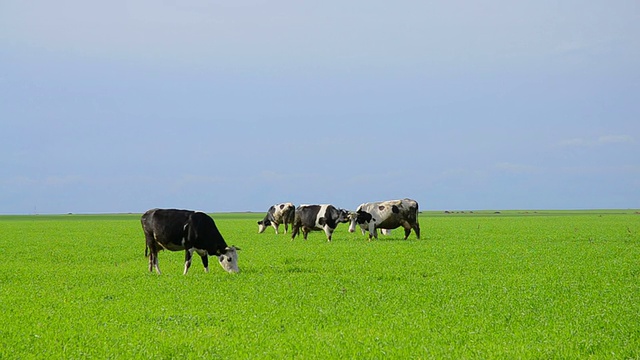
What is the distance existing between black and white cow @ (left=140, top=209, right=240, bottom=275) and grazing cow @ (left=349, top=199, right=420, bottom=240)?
1557cm

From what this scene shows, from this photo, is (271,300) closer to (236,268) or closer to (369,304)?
(369,304)

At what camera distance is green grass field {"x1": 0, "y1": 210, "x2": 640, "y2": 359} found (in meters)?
10.4

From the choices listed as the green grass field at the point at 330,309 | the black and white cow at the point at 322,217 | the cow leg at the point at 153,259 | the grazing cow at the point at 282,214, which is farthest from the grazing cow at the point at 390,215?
the cow leg at the point at 153,259

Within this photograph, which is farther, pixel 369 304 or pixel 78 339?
pixel 369 304

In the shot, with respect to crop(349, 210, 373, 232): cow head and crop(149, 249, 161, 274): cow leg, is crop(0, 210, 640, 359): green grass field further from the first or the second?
crop(349, 210, 373, 232): cow head

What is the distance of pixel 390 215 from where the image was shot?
34.0m

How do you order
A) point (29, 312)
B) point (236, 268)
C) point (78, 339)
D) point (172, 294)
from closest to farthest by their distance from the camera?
point (78, 339)
point (29, 312)
point (172, 294)
point (236, 268)

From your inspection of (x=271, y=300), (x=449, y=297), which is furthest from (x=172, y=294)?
(x=449, y=297)

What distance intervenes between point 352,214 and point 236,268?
16.7 metres

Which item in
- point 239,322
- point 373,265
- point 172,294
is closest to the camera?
point 239,322

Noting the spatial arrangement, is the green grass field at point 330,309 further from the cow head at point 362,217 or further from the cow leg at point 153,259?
the cow head at point 362,217

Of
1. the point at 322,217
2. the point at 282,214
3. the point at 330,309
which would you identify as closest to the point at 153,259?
the point at 330,309

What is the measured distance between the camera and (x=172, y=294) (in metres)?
15.5

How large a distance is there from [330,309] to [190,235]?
23.5 feet
